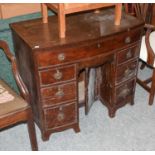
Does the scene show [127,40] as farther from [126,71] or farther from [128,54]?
[126,71]

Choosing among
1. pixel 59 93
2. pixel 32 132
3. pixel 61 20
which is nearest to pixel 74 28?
pixel 61 20

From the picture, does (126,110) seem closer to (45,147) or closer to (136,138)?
(136,138)

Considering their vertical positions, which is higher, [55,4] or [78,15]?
[55,4]

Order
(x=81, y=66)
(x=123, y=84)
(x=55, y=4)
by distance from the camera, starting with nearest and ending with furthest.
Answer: (x=55, y=4), (x=81, y=66), (x=123, y=84)

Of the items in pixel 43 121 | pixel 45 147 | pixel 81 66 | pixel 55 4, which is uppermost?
pixel 55 4

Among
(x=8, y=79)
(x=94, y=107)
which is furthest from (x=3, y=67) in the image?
(x=94, y=107)

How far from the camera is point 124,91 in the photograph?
239cm

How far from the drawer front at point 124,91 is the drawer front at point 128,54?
0.24 metres

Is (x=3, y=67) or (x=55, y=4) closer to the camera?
(x=55, y=4)

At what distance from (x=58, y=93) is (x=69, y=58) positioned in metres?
0.27

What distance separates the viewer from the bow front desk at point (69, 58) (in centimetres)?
184

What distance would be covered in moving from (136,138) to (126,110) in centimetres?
33

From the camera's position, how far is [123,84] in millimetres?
2318

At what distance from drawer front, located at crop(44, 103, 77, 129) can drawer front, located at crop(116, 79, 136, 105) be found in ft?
1.34
